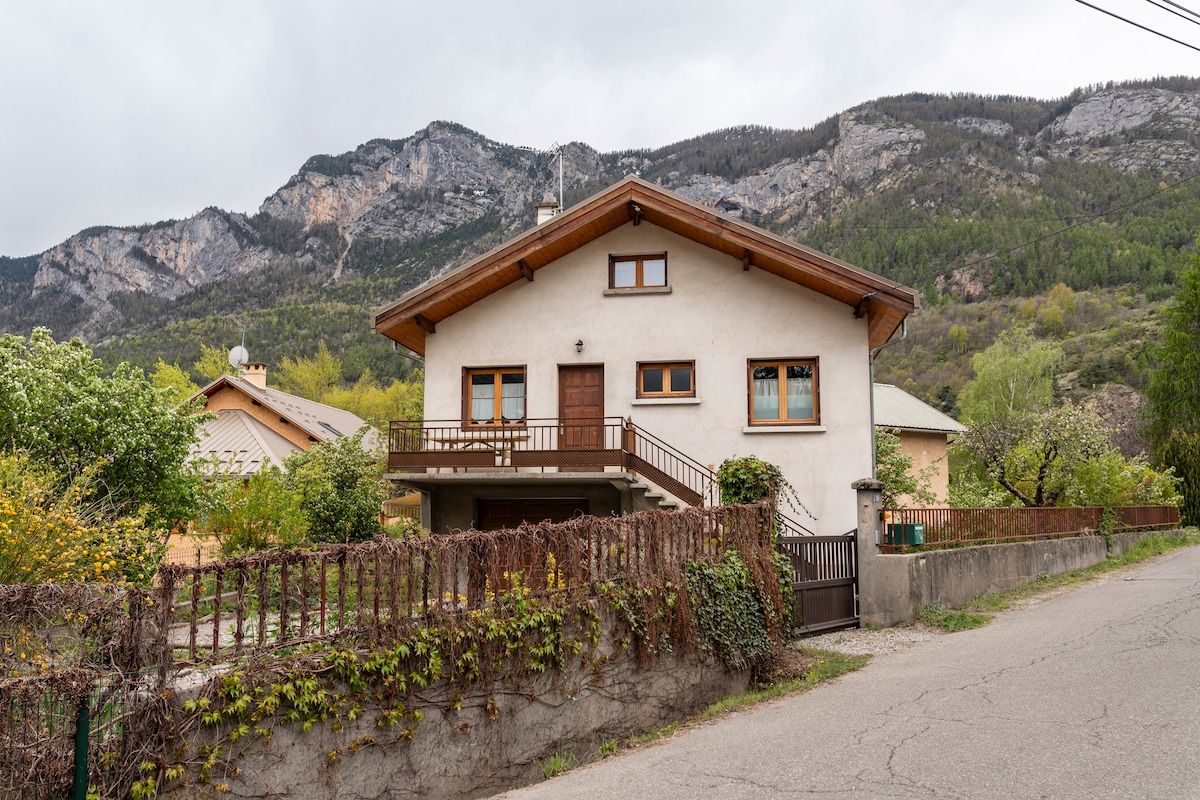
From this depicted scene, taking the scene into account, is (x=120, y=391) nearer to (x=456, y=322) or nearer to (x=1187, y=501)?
(x=456, y=322)

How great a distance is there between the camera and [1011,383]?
5388cm

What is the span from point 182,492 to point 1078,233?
93224 mm

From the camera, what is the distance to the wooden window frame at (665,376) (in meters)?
19.2

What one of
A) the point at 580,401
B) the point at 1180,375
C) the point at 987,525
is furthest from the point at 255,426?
the point at 1180,375

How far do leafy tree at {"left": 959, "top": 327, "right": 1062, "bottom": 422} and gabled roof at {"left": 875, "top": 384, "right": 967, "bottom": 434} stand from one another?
648 inches

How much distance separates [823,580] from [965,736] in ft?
19.6

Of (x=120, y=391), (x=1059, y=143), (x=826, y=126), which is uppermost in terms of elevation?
(x=826, y=126)

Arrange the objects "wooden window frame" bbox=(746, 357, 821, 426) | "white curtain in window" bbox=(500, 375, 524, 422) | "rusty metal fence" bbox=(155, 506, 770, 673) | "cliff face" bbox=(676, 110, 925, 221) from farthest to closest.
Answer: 1. "cliff face" bbox=(676, 110, 925, 221)
2. "white curtain in window" bbox=(500, 375, 524, 422)
3. "wooden window frame" bbox=(746, 357, 821, 426)
4. "rusty metal fence" bbox=(155, 506, 770, 673)

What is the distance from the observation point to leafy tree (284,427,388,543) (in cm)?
2164

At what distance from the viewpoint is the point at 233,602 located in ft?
20.6

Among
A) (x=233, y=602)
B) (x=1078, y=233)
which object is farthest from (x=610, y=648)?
(x=1078, y=233)

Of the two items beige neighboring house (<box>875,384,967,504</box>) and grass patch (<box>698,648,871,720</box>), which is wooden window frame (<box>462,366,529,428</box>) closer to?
grass patch (<box>698,648,871,720</box>)

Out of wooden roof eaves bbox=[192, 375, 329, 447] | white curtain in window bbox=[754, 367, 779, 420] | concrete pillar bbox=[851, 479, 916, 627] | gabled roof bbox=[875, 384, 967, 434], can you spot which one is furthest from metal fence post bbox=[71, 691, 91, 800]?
gabled roof bbox=[875, 384, 967, 434]

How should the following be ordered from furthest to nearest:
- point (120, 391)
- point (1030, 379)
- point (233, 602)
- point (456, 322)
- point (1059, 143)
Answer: point (1059, 143)
point (1030, 379)
point (456, 322)
point (120, 391)
point (233, 602)
